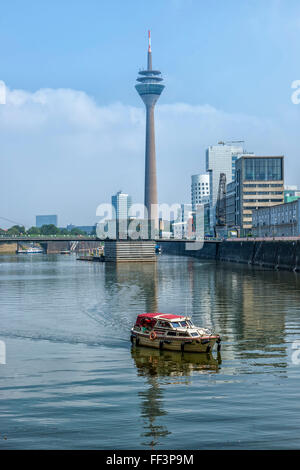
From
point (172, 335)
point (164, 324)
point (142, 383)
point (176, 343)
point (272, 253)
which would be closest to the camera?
point (142, 383)

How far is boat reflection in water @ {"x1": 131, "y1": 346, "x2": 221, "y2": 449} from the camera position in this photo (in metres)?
29.0

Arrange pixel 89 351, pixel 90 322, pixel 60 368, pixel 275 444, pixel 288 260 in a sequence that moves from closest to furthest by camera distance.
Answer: pixel 275 444 < pixel 60 368 < pixel 89 351 < pixel 90 322 < pixel 288 260

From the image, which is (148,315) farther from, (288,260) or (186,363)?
(288,260)

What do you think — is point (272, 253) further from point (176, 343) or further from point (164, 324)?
point (176, 343)

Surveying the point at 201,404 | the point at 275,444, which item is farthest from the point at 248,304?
the point at 275,444

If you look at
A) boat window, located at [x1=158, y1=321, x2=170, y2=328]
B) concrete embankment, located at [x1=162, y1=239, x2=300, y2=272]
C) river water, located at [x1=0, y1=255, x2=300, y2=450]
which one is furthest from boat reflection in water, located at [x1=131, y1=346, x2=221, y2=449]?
concrete embankment, located at [x1=162, y1=239, x2=300, y2=272]

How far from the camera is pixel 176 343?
4659cm

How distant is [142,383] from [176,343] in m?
9.47

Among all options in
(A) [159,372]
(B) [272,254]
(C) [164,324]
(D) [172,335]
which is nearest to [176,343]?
(D) [172,335]

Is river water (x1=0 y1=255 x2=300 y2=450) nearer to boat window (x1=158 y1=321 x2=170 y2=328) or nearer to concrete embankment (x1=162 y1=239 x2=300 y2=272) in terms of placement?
boat window (x1=158 y1=321 x2=170 y2=328)

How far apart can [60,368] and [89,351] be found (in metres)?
6.18

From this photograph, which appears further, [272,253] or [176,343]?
[272,253]

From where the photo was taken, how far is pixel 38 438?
1087 inches
